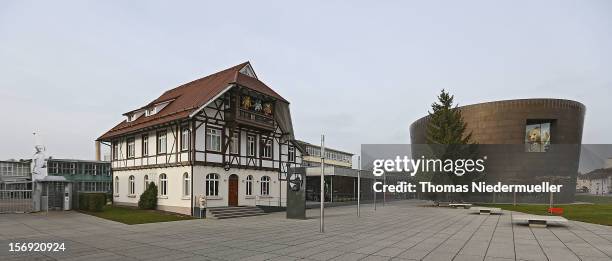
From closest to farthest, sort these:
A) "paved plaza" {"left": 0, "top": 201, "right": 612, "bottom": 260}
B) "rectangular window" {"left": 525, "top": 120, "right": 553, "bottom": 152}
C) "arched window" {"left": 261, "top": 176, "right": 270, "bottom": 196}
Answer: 1. "paved plaza" {"left": 0, "top": 201, "right": 612, "bottom": 260}
2. "arched window" {"left": 261, "top": 176, "right": 270, "bottom": 196}
3. "rectangular window" {"left": 525, "top": 120, "right": 553, "bottom": 152}

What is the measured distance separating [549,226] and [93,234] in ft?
70.7

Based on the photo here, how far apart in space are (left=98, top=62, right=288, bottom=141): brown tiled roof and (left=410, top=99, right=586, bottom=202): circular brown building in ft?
132

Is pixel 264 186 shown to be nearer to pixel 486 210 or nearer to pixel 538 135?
pixel 486 210

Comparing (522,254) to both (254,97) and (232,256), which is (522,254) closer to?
(232,256)

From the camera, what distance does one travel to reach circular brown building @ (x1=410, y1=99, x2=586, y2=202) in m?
54.9

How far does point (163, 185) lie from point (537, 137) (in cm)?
5245

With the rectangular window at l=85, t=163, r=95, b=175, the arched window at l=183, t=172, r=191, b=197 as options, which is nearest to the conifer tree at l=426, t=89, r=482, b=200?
the arched window at l=183, t=172, r=191, b=197

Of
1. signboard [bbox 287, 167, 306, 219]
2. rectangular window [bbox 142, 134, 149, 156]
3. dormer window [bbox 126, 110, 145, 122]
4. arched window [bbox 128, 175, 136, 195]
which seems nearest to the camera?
signboard [bbox 287, 167, 306, 219]

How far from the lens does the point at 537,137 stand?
182 feet

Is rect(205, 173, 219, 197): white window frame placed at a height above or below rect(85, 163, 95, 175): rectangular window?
above

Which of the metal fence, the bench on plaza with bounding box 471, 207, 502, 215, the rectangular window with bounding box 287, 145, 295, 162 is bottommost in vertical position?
the bench on plaza with bounding box 471, 207, 502, 215

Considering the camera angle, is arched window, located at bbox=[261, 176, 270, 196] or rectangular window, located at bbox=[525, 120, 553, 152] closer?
arched window, located at bbox=[261, 176, 270, 196]

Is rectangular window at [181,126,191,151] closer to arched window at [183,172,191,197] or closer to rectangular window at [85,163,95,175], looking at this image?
arched window at [183,172,191,197]

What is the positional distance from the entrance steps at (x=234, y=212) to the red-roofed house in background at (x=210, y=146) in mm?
974
